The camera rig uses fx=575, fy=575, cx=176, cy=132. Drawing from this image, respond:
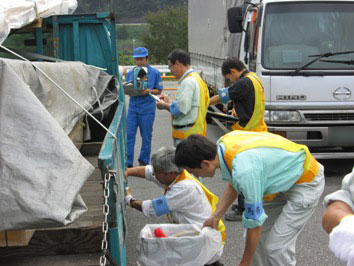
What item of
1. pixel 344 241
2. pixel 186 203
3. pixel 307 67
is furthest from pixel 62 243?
pixel 307 67

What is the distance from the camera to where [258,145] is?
366cm

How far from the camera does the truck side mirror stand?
8.48 metres

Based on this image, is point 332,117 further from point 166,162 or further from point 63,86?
point 63,86

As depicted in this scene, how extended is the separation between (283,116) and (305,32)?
1.24m

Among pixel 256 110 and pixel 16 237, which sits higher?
pixel 16 237

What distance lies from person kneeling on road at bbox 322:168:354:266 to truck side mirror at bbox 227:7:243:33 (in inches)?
255

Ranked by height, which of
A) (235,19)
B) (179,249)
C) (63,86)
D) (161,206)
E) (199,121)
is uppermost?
(235,19)

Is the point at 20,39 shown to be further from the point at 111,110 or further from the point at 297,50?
the point at 297,50

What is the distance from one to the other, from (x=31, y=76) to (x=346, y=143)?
18.6 ft

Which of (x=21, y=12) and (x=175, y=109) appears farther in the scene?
(x=175, y=109)

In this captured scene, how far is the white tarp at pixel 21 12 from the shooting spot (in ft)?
13.7

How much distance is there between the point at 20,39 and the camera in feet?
22.0

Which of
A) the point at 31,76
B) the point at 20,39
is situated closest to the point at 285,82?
the point at 20,39

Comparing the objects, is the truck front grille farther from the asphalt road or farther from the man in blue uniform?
the man in blue uniform
